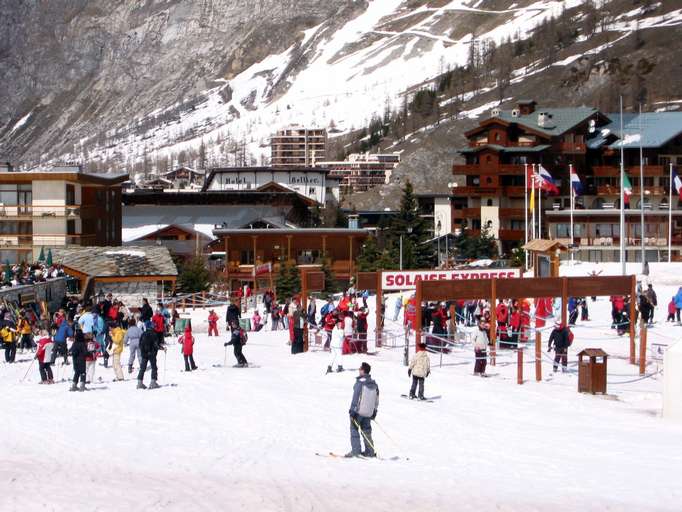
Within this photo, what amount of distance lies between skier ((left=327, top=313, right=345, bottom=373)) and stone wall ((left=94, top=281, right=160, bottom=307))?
1671cm

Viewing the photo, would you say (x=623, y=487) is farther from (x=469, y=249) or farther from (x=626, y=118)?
(x=626, y=118)

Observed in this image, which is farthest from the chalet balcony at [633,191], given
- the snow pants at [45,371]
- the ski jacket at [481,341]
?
the snow pants at [45,371]

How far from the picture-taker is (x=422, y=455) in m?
16.3

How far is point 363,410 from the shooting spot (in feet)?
51.1

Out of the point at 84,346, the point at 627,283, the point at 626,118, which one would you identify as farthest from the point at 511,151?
the point at 84,346

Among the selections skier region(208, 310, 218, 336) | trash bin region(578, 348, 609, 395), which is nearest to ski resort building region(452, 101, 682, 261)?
skier region(208, 310, 218, 336)

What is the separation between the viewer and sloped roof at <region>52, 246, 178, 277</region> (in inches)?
1694

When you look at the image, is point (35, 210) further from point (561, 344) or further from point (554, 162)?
point (554, 162)

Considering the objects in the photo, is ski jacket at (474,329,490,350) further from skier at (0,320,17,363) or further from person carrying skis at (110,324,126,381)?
skier at (0,320,17,363)

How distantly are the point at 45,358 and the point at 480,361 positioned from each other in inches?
360

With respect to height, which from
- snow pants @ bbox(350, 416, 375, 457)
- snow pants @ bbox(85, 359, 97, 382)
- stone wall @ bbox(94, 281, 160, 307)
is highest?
stone wall @ bbox(94, 281, 160, 307)

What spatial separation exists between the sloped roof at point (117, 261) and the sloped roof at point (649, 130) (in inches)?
1768

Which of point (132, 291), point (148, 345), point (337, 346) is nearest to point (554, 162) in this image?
point (132, 291)

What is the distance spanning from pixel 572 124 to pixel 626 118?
39.0 feet
